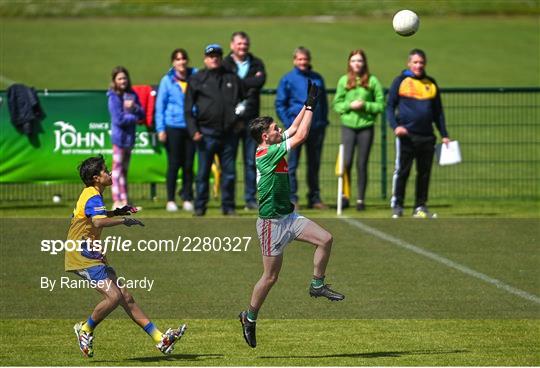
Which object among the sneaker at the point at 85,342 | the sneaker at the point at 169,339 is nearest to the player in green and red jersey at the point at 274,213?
the sneaker at the point at 169,339

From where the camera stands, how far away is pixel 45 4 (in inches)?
1957

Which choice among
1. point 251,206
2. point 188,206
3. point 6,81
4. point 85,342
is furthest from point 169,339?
point 6,81

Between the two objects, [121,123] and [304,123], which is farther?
[121,123]

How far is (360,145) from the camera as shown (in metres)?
19.9

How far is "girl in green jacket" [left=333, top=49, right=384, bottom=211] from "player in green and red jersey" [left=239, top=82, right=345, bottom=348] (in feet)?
25.8

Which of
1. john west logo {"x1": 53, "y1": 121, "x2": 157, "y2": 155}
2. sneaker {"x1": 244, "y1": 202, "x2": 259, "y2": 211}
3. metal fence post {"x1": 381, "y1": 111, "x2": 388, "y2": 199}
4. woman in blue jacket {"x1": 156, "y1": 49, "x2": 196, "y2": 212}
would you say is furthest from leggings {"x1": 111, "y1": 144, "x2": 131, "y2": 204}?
metal fence post {"x1": 381, "y1": 111, "x2": 388, "y2": 199}

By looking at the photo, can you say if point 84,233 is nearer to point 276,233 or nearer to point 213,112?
point 276,233

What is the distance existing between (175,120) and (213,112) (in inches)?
34.5

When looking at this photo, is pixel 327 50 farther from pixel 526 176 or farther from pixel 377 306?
pixel 377 306

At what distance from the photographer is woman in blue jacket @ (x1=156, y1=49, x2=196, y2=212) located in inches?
771

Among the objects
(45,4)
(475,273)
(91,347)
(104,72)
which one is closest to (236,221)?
(475,273)

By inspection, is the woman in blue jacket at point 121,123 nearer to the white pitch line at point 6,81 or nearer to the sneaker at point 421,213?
the sneaker at point 421,213

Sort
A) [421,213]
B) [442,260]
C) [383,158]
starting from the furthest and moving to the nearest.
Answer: [383,158] < [421,213] < [442,260]

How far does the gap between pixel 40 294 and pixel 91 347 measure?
125 inches
